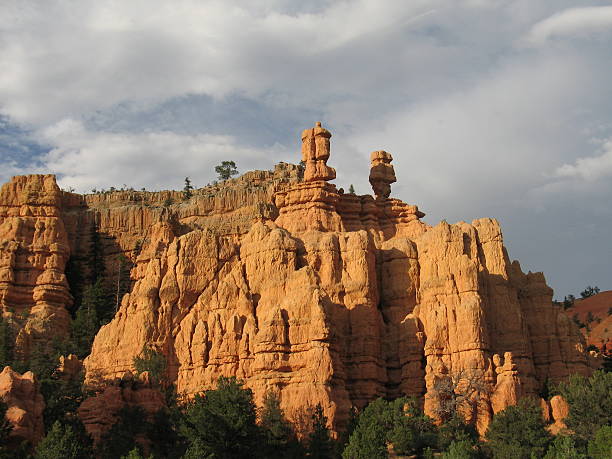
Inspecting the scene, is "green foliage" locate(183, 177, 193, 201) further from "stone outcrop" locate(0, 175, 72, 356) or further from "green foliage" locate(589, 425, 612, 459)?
"green foliage" locate(589, 425, 612, 459)

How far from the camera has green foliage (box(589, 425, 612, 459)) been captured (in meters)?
52.3

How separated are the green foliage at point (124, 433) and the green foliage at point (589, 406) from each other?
2287 cm

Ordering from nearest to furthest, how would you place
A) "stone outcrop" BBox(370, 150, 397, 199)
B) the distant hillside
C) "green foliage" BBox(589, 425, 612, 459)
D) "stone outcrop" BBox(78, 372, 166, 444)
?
"green foliage" BBox(589, 425, 612, 459), "stone outcrop" BBox(78, 372, 166, 444), "stone outcrop" BBox(370, 150, 397, 199), the distant hillside

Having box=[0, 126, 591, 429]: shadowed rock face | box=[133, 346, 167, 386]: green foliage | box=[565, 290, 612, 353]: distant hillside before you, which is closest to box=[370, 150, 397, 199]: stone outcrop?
box=[0, 126, 591, 429]: shadowed rock face

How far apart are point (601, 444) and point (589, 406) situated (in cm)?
471

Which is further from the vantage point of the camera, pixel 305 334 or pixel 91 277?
pixel 91 277

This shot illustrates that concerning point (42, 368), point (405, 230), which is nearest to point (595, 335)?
point (405, 230)

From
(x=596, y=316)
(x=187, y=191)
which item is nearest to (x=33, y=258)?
(x=187, y=191)

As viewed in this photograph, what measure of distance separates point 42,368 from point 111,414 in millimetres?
11341

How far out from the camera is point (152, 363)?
62719 millimetres

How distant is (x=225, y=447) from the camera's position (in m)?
52.1

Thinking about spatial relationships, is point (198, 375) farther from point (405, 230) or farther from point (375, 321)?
point (405, 230)

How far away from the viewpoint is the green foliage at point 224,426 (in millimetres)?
51906

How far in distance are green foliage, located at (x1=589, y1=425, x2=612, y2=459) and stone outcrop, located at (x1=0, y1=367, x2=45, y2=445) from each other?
27526 millimetres
